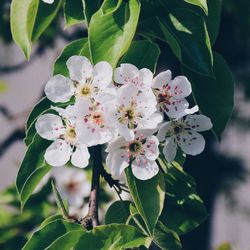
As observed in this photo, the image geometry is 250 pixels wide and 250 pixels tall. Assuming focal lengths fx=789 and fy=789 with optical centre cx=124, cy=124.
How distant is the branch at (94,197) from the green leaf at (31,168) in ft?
0.26

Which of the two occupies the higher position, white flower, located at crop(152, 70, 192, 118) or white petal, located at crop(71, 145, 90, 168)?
white flower, located at crop(152, 70, 192, 118)

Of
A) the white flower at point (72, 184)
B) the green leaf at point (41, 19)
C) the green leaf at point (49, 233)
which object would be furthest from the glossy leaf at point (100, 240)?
the white flower at point (72, 184)

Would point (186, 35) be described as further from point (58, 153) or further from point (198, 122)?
point (58, 153)

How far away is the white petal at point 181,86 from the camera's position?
1.16 meters

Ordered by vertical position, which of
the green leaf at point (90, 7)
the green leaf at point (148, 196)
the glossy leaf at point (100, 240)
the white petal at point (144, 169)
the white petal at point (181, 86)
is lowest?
the glossy leaf at point (100, 240)

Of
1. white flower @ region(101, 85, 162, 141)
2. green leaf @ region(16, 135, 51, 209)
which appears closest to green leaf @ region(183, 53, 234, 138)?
white flower @ region(101, 85, 162, 141)

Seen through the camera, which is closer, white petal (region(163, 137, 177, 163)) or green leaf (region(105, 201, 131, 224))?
white petal (region(163, 137, 177, 163))

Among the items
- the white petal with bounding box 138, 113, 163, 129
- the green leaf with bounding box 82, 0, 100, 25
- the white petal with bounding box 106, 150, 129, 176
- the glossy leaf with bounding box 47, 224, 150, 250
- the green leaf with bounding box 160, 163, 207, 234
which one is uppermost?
the green leaf with bounding box 82, 0, 100, 25

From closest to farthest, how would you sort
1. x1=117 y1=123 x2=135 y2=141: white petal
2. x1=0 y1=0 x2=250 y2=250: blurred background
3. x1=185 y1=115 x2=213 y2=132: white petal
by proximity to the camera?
1. x1=117 y1=123 x2=135 y2=141: white petal
2. x1=185 y1=115 x2=213 y2=132: white petal
3. x1=0 y1=0 x2=250 y2=250: blurred background

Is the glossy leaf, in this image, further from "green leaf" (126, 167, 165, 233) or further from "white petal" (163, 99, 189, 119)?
"white petal" (163, 99, 189, 119)

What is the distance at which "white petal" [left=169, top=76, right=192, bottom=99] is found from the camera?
1.16 meters

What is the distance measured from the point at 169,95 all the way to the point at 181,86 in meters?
0.03

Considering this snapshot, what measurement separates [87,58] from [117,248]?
0.29 m

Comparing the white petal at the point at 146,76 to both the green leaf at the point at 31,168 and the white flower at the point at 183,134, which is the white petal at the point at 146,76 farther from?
the green leaf at the point at 31,168
